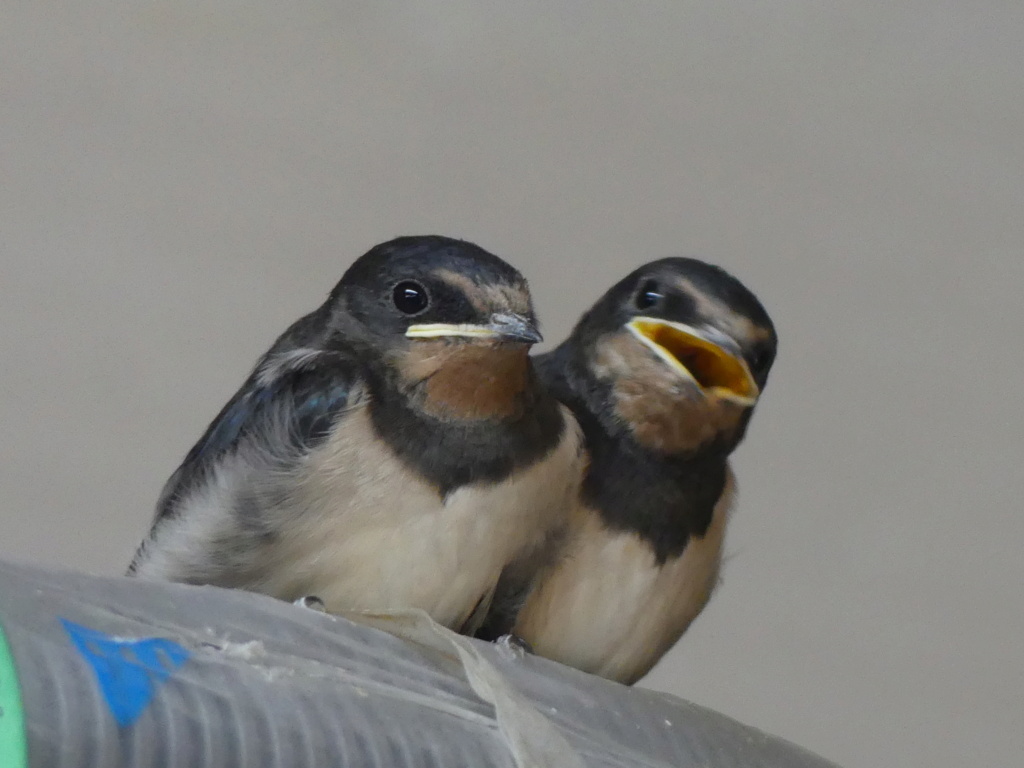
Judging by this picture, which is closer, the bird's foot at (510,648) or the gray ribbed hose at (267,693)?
the gray ribbed hose at (267,693)

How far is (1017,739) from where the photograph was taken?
2.56m

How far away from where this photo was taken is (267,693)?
0.69m

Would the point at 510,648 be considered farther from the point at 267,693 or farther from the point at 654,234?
the point at 654,234

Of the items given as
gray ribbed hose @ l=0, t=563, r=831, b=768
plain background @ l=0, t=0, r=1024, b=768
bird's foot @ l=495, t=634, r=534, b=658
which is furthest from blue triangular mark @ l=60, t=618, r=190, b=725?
plain background @ l=0, t=0, r=1024, b=768

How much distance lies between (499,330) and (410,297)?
9 cm

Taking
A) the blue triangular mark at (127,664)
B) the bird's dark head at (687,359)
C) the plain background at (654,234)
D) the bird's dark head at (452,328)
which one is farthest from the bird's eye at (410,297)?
the plain background at (654,234)

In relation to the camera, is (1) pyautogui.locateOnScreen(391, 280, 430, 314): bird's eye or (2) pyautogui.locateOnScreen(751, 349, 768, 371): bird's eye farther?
(2) pyautogui.locateOnScreen(751, 349, 768, 371): bird's eye

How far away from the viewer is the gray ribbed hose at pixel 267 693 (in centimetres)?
60

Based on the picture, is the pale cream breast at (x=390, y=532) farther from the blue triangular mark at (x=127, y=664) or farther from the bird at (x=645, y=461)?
the blue triangular mark at (x=127, y=664)

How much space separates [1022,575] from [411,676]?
1966mm

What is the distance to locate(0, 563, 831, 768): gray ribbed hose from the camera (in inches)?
23.7

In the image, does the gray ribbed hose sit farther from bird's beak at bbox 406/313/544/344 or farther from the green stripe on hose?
bird's beak at bbox 406/313/544/344

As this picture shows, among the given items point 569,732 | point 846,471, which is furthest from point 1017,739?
point 569,732

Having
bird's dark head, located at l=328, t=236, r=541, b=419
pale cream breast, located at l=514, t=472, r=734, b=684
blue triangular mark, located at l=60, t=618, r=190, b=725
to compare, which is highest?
bird's dark head, located at l=328, t=236, r=541, b=419
